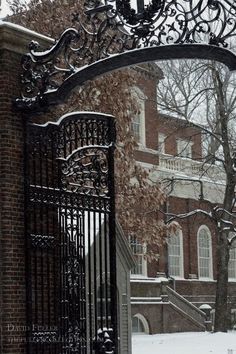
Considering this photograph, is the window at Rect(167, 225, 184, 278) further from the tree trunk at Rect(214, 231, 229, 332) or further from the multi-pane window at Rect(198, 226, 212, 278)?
the tree trunk at Rect(214, 231, 229, 332)

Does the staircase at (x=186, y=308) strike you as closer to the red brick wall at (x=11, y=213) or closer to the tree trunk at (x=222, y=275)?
the tree trunk at (x=222, y=275)

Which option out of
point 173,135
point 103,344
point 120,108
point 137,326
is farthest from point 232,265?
point 103,344

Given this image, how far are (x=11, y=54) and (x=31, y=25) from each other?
10004 millimetres

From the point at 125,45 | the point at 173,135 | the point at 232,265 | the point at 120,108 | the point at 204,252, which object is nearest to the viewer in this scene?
the point at 125,45

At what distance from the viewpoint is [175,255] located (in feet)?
124

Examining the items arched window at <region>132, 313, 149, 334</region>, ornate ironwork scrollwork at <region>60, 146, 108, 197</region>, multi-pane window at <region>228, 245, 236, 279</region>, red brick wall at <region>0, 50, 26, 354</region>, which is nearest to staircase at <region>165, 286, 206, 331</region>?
arched window at <region>132, 313, 149, 334</region>

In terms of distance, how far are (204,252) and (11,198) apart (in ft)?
99.8

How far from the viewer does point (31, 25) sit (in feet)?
67.8

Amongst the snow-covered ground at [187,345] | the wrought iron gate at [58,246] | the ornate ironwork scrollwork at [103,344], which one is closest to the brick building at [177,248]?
the snow-covered ground at [187,345]

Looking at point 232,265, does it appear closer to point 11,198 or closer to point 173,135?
point 173,135

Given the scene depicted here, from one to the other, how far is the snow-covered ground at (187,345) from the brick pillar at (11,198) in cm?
1160

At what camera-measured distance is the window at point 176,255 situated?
37156mm

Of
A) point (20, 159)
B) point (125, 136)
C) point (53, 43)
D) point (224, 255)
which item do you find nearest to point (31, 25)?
point (125, 136)

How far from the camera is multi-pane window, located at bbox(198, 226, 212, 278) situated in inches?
1569
